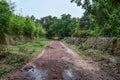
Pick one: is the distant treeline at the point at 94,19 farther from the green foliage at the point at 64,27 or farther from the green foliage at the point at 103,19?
the green foliage at the point at 64,27

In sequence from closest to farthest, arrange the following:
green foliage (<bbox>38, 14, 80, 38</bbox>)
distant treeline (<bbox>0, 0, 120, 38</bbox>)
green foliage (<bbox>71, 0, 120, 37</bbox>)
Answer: distant treeline (<bbox>0, 0, 120, 38</bbox>) → green foliage (<bbox>71, 0, 120, 37</bbox>) → green foliage (<bbox>38, 14, 80, 38</bbox>)

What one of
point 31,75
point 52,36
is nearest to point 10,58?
point 31,75

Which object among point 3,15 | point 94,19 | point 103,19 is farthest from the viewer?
point 94,19

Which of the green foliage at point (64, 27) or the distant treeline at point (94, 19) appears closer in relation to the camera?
the distant treeline at point (94, 19)

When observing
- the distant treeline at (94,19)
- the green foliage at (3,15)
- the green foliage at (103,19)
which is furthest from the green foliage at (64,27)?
the green foliage at (3,15)

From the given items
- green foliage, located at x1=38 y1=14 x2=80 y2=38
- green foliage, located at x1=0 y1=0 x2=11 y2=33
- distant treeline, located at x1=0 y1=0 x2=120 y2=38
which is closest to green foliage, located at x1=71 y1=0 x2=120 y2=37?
distant treeline, located at x1=0 y1=0 x2=120 y2=38

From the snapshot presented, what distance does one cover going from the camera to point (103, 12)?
2730 centimetres

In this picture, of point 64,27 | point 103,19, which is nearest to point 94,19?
point 103,19

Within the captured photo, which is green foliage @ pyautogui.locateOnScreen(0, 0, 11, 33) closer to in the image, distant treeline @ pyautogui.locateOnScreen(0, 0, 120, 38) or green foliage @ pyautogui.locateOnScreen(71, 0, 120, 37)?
distant treeline @ pyautogui.locateOnScreen(0, 0, 120, 38)

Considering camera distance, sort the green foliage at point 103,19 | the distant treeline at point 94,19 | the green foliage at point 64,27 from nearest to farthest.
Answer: the distant treeline at point 94,19, the green foliage at point 103,19, the green foliage at point 64,27

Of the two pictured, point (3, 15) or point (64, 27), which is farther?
point (64, 27)

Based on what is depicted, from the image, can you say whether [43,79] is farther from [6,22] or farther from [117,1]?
[6,22]

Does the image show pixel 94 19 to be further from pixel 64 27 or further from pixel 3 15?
pixel 64 27

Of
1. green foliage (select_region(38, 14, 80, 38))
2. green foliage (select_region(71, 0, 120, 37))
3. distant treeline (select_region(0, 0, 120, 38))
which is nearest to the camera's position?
distant treeline (select_region(0, 0, 120, 38))
